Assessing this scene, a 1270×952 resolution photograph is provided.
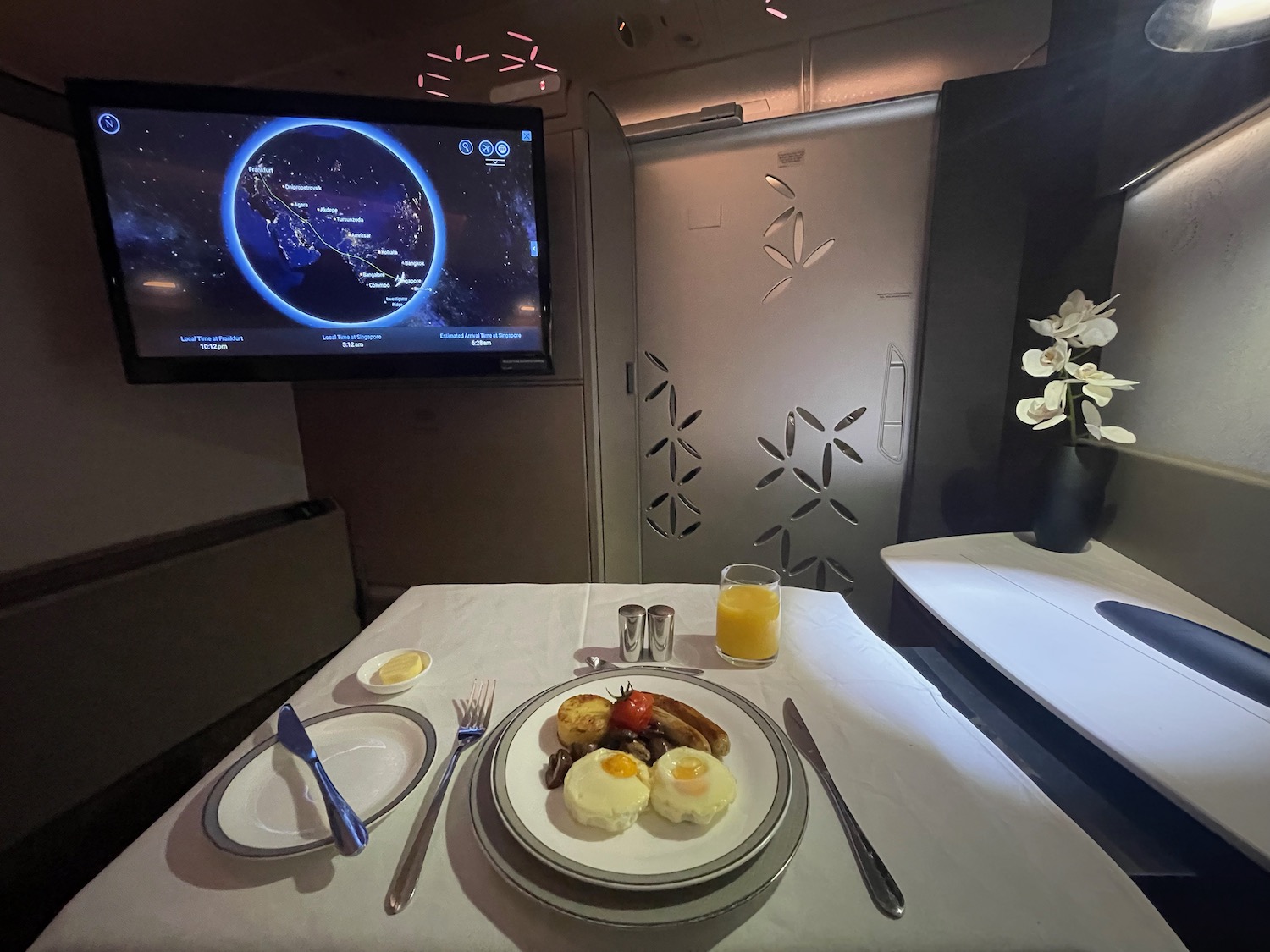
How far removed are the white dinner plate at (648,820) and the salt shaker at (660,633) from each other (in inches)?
5.8

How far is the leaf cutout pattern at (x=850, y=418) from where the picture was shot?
1764 mm

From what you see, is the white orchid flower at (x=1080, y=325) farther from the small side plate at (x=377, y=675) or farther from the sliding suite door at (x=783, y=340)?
the small side plate at (x=377, y=675)

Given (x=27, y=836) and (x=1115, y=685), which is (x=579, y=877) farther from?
(x=27, y=836)

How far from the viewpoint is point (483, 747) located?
590 mm

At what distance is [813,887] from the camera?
0.44 m

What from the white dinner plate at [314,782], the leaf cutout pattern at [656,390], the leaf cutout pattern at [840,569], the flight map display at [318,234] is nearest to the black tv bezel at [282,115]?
the flight map display at [318,234]

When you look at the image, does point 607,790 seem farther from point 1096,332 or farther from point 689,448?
point 689,448

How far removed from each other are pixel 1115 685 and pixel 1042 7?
1717 millimetres

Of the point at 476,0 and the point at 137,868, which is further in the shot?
the point at 476,0

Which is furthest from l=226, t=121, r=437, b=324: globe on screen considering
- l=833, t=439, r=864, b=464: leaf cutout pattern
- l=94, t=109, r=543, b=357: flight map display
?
l=833, t=439, r=864, b=464: leaf cutout pattern

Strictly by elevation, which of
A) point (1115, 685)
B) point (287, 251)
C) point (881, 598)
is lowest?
point (881, 598)

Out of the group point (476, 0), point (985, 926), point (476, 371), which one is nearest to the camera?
point (985, 926)

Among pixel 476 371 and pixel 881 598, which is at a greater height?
pixel 476 371

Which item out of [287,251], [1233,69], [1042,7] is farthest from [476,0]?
[1233,69]
